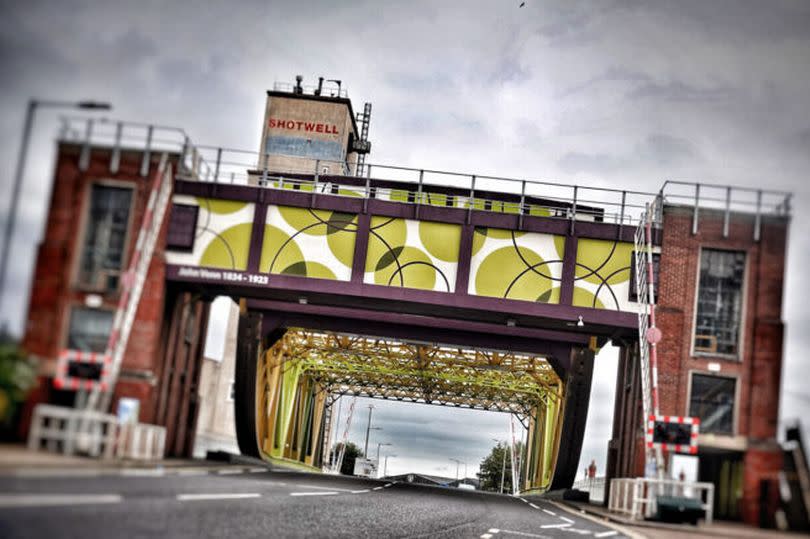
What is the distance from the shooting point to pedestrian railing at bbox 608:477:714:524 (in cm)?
2152

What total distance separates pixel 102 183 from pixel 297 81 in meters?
80.6

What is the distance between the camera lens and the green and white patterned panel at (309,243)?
31.9m

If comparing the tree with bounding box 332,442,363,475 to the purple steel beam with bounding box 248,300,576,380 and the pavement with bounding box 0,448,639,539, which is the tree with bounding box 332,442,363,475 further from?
the pavement with bounding box 0,448,639,539

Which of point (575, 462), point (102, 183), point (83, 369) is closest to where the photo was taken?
point (102, 183)

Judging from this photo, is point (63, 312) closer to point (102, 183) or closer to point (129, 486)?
point (102, 183)

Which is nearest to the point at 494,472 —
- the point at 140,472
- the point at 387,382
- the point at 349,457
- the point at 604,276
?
the point at 349,457

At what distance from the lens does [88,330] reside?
11672 mm

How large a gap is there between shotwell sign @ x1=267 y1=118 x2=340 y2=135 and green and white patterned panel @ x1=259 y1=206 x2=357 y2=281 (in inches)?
2116

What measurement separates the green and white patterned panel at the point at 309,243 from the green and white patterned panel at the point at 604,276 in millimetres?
8029

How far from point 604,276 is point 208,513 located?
70.0 feet

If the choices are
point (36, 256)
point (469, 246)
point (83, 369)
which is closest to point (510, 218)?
point (469, 246)

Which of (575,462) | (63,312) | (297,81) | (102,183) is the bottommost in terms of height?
(575,462)

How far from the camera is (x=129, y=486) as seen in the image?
13406 mm

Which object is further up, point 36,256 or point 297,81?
point 297,81
